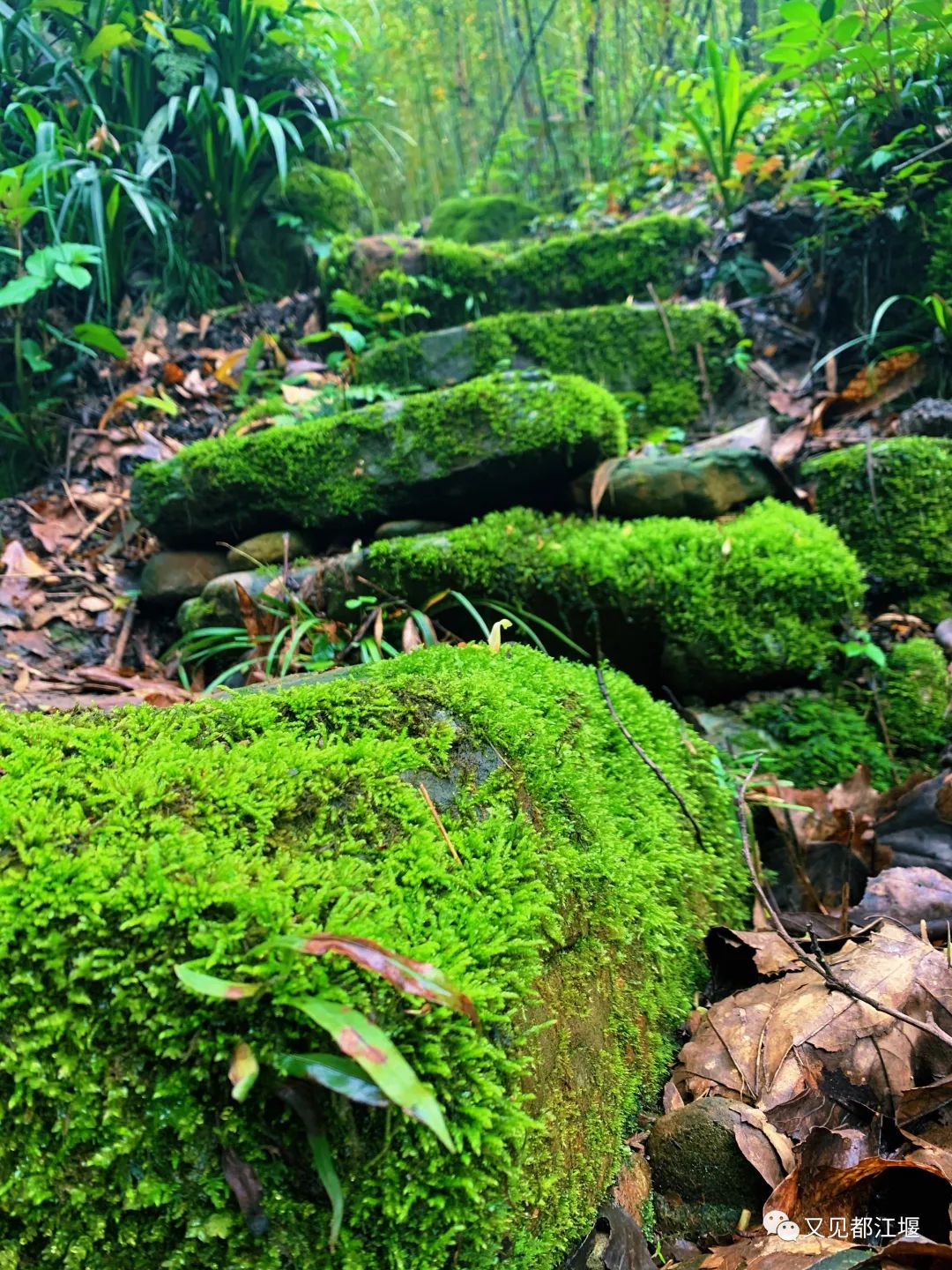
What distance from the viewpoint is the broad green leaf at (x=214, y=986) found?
723mm

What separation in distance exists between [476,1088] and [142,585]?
3.23 m

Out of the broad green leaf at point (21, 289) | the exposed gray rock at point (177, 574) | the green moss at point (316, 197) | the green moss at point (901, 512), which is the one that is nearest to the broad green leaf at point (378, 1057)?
the green moss at point (901, 512)

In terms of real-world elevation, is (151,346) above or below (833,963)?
above

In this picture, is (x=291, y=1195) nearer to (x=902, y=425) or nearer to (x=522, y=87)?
(x=902, y=425)

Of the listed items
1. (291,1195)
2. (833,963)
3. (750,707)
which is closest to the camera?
(291,1195)

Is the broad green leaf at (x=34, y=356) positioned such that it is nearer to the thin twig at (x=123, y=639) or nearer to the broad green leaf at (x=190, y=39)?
the thin twig at (x=123, y=639)

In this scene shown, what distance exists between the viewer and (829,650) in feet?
8.61

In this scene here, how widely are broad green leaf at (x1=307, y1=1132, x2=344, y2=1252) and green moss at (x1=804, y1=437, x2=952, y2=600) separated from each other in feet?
9.40

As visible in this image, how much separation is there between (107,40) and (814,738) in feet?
17.2

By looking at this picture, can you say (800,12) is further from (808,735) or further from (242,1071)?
(242,1071)

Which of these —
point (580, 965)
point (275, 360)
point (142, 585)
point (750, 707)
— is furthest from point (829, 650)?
point (275, 360)

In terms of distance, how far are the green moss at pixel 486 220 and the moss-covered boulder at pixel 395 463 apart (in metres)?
3.93

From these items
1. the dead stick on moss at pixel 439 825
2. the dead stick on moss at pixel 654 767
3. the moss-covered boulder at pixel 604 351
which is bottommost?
the dead stick on moss at pixel 654 767

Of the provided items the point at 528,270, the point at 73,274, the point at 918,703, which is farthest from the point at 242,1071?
the point at 528,270
